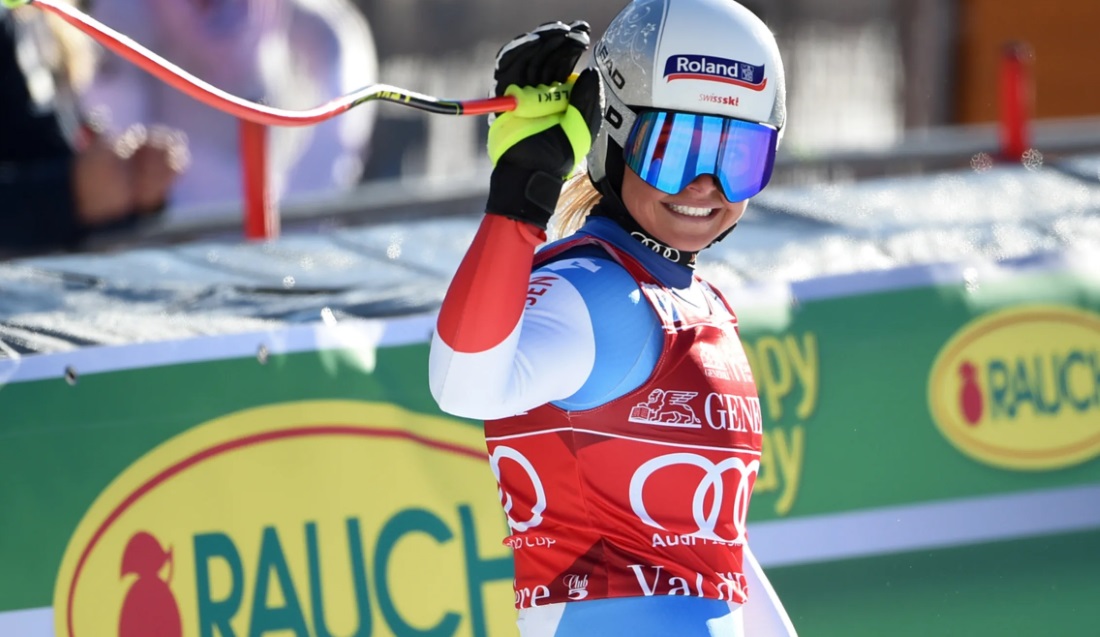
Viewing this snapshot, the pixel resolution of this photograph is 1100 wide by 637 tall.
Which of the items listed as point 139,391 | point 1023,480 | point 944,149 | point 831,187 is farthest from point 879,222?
point 139,391

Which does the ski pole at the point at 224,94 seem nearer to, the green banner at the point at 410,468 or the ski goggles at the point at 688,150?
the ski goggles at the point at 688,150

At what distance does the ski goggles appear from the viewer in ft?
8.65

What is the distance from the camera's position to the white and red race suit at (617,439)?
2.39m

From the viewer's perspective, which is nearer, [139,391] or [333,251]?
[139,391]

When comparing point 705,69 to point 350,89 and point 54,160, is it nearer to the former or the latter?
point 54,160

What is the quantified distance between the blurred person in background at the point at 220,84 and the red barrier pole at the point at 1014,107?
97.8 inches

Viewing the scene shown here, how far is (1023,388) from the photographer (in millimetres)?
4352

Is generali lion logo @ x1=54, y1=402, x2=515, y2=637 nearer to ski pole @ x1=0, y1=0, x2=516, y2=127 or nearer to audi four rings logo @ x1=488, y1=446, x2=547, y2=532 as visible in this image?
audi four rings logo @ x1=488, y1=446, x2=547, y2=532

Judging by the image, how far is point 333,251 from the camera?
4441mm

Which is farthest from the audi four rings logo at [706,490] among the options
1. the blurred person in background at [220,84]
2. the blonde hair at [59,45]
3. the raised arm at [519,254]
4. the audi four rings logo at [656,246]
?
the blurred person in background at [220,84]

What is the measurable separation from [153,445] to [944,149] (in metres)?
3.75

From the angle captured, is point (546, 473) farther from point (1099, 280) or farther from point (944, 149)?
point (944, 149)

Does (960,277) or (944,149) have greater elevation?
(944,149)

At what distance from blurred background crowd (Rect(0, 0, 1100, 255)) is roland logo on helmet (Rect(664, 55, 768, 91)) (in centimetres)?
218
